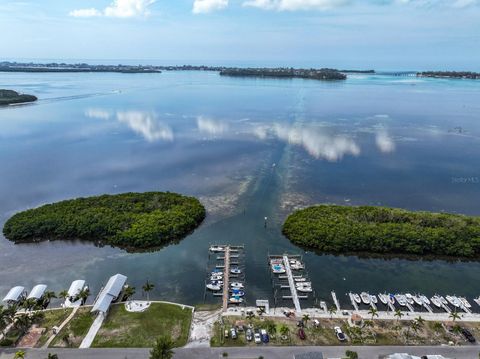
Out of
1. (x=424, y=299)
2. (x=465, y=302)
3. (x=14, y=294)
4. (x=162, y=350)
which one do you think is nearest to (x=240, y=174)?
(x=424, y=299)

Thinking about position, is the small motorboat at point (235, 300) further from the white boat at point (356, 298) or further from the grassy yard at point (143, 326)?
the white boat at point (356, 298)

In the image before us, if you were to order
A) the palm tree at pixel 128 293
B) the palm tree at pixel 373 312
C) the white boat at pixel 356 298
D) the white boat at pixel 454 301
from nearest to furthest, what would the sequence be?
the palm tree at pixel 373 312 → the palm tree at pixel 128 293 → the white boat at pixel 454 301 → the white boat at pixel 356 298

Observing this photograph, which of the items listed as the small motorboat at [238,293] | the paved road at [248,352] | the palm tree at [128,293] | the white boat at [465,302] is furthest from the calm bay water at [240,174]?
the paved road at [248,352]

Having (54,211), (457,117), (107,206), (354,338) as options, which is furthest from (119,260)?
(457,117)

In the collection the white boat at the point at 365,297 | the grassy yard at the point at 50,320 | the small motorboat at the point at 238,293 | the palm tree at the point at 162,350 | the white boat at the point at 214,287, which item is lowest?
the white boat at the point at 214,287

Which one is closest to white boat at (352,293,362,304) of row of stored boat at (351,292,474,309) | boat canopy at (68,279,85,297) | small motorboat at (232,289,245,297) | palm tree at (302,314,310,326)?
row of stored boat at (351,292,474,309)

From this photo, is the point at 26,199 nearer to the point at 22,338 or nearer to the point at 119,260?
the point at 119,260

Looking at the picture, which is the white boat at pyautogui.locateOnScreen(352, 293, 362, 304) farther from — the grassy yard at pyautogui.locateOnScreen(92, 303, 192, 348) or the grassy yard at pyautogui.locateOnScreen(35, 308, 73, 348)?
the grassy yard at pyautogui.locateOnScreen(35, 308, 73, 348)
